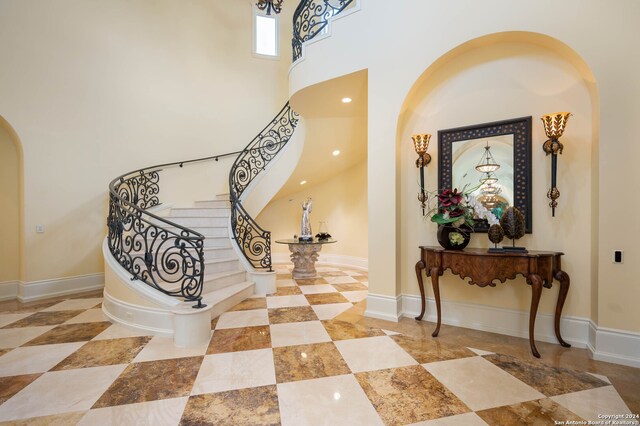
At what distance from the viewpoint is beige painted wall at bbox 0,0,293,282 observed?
13.0 feet

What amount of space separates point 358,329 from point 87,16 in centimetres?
639

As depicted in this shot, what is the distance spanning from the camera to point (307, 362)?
7.24 feet

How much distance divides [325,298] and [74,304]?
3.42 metres

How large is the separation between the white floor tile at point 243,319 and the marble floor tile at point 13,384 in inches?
53.9

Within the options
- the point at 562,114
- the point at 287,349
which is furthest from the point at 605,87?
the point at 287,349

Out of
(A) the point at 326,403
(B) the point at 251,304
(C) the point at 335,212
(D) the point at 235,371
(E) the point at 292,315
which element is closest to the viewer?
(A) the point at 326,403

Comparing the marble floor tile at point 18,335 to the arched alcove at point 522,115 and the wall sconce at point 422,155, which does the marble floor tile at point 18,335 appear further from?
the wall sconce at point 422,155

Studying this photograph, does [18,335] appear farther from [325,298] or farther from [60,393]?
[325,298]

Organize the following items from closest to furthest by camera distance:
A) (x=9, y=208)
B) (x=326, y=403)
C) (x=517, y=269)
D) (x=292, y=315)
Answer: (x=326, y=403), (x=517, y=269), (x=292, y=315), (x=9, y=208)

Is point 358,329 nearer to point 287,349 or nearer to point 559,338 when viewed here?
point 287,349

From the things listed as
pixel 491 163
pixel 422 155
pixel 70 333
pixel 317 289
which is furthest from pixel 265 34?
pixel 70 333

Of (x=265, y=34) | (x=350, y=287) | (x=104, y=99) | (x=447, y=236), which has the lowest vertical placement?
(x=350, y=287)

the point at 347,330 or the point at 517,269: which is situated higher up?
the point at 517,269

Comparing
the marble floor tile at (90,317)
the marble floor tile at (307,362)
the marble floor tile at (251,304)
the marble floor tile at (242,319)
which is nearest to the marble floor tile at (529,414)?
the marble floor tile at (307,362)
